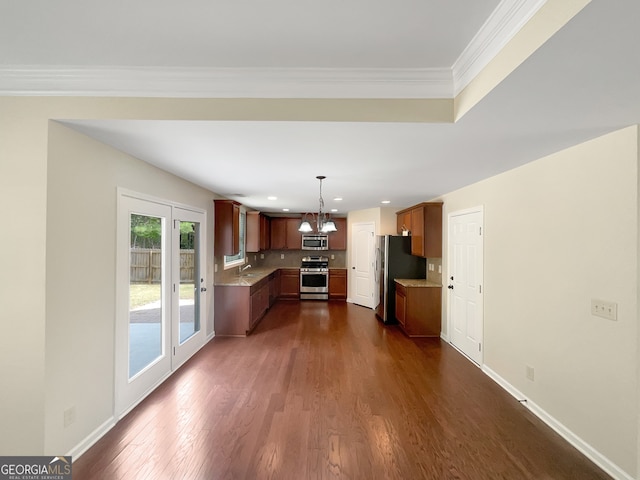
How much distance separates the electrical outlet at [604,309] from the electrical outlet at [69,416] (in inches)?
153

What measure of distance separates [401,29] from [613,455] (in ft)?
10.1

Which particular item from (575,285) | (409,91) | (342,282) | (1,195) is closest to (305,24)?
(409,91)

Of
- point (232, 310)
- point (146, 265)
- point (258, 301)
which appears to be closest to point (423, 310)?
point (258, 301)

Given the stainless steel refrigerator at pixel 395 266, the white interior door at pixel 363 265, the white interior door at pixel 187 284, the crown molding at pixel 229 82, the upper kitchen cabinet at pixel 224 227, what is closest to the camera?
the crown molding at pixel 229 82

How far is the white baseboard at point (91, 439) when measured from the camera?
1963 mm

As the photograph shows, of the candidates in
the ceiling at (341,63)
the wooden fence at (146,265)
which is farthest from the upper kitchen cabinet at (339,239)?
the ceiling at (341,63)

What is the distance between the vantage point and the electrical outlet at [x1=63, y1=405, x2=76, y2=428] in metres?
1.91

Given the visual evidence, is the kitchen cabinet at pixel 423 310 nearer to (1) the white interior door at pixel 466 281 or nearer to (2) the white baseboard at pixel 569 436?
(1) the white interior door at pixel 466 281

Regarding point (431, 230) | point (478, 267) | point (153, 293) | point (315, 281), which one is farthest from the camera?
point (315, 281)

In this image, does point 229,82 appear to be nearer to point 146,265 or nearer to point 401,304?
point 146,265

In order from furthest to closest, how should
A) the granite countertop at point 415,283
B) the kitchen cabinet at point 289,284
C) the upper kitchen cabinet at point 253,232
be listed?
the kitchen cabinet at point 289,284 → the upper kitchen cabinet at point 253,232 → the granite countertop at point 415,283

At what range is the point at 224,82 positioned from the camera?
1753 mm

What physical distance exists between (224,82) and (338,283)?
6.14 meters

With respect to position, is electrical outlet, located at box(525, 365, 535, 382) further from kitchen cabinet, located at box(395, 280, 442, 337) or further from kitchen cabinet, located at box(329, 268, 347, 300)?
kitchen cabinet, located at box(329, 268, 347, 300)
